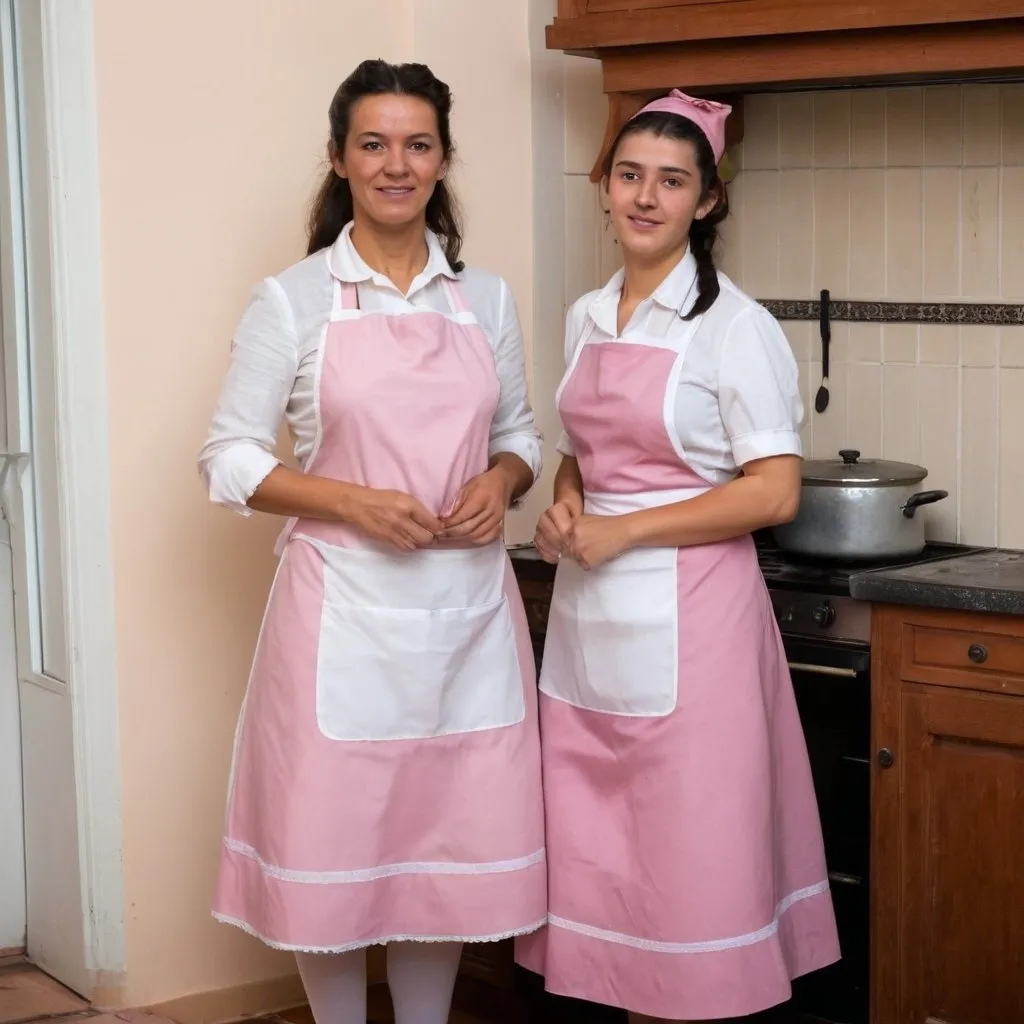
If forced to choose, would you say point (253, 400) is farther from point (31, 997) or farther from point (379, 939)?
point (31, 997)

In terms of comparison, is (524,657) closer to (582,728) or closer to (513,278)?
(582,728)

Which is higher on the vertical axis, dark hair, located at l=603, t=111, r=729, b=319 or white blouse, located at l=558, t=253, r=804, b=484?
dark hair, located at l=603, t=111, r=729, b=319

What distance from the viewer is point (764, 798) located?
2.25 m

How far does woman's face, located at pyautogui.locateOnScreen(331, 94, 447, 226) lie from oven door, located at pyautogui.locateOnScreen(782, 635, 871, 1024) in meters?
0.97

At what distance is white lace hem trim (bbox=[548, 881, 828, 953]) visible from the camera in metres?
2.21

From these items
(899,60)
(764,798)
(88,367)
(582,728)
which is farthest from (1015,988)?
(88,367)

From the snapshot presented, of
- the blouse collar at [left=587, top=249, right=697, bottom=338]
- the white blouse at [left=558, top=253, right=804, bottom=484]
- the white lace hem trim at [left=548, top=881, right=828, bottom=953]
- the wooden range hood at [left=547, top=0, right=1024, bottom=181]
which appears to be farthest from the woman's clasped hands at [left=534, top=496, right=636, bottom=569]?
the wooden range hood at [left=547, top=0, right=1024, bottom=181]

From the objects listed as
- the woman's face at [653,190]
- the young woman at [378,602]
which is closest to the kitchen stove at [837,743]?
the young woman at [378,602]

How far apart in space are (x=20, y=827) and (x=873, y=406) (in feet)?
5.87

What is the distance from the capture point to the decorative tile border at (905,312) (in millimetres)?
2957

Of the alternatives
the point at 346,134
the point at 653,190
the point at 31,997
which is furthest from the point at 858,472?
the point at 31,997

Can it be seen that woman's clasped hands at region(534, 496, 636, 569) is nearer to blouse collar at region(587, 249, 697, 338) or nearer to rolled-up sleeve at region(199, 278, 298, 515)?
blouse collar at region(587, 249, 697, 338)

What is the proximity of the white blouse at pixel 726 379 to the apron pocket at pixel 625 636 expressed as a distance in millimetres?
160

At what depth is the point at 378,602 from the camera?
2299mm
